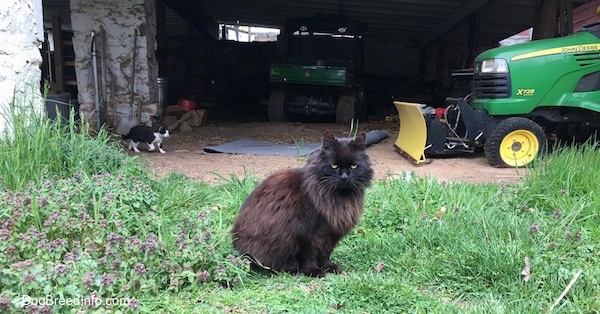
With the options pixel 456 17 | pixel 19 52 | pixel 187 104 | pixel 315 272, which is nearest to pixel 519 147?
pixel 315 272

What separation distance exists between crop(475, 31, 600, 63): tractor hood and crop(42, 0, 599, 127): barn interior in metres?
3.78

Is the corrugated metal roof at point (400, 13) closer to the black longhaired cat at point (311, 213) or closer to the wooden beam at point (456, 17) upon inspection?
the wooden beam at point (456, 17)

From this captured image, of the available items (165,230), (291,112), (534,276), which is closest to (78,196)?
(165,230)

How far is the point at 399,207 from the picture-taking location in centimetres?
309

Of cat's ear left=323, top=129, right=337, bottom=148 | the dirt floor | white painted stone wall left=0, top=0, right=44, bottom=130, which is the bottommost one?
the dirt floor

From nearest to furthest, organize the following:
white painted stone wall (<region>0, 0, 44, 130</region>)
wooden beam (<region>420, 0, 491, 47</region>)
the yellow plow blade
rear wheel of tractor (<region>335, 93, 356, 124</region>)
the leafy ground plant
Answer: the leafy ground plant < white painted stone wall (<region>0, 0, 44, 130</region>) < the yellow plow blade < wooden beam (<region>420, 0, 491, 47</region>) < rear wheel of tractor (<region>335, 93, 356, 124</region>)

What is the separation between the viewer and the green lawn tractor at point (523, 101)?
16.0ft

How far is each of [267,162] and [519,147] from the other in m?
2.95

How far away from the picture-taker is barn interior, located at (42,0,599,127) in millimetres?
9367

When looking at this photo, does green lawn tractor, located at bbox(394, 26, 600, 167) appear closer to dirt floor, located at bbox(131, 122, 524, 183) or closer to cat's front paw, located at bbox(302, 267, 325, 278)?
dirt floor, located at bbox(131, 122, 524, 183)

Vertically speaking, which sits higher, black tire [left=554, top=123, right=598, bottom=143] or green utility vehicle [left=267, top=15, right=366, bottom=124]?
green utility vehicle [left=267, top=15, right=366, bottom=124]

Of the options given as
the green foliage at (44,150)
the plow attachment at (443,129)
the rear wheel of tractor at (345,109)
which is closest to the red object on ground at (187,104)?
the rear wheel of tractor at (345,109)

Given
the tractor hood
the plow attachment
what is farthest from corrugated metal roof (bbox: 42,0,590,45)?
the plow attachment

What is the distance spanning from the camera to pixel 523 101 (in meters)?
5.00
